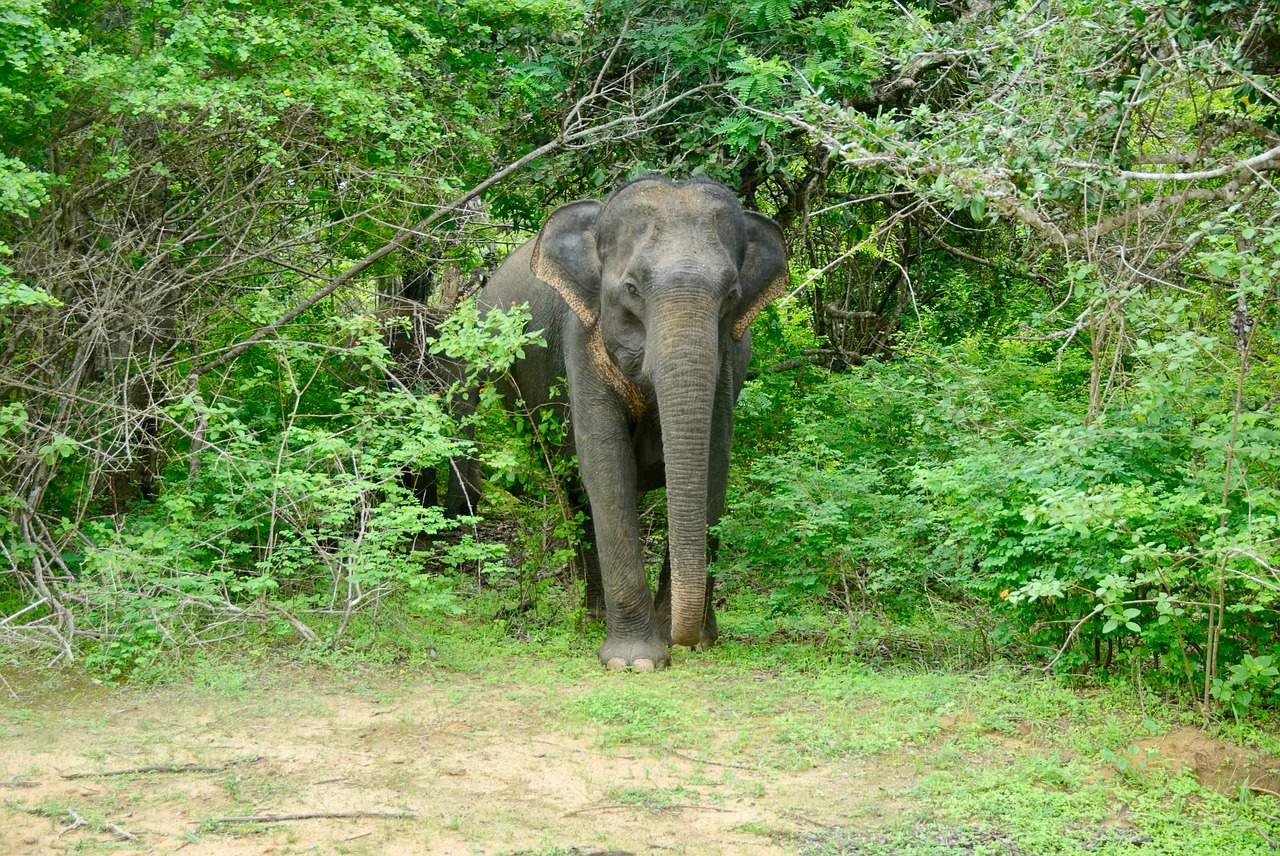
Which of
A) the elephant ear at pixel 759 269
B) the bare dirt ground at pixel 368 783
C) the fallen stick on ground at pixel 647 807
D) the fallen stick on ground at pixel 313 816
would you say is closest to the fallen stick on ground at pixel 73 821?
the bare dirt ground at pixel 368 783

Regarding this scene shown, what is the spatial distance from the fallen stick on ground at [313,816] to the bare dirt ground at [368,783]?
0.07 feet

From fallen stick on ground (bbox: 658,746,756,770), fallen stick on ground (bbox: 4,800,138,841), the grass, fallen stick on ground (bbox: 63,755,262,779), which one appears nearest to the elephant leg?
the grass

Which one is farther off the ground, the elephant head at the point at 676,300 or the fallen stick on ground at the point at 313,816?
the elephant head at the point at 676,300

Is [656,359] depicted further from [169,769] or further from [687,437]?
[169,769]

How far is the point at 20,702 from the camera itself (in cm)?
654

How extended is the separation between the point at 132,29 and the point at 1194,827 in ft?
24.7

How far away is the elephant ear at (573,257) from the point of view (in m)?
8.04

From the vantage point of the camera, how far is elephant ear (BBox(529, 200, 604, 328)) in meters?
8.04

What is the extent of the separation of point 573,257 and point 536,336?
22.0 inches

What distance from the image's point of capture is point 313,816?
A: 16.5ft

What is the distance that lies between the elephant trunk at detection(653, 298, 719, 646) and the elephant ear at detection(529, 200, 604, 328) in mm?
922

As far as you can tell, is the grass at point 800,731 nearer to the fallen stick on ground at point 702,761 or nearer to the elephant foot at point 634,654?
the fallen stick on ground at point 702,761

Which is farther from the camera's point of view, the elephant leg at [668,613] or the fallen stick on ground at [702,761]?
the elephant leg at [668,613]

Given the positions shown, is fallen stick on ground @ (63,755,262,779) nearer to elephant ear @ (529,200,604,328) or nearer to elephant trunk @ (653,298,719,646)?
elephant trunk @ (653,298,719,646)
